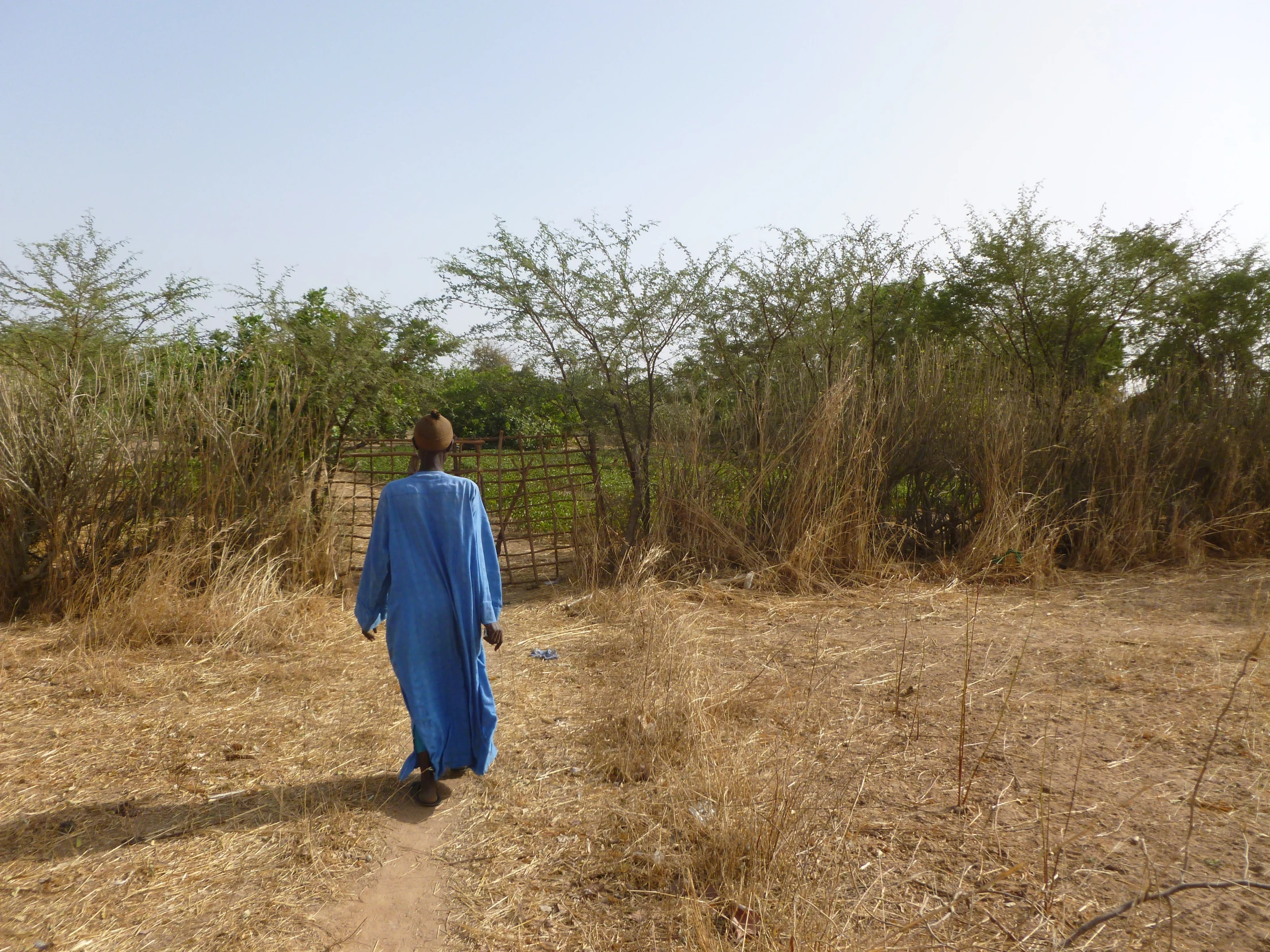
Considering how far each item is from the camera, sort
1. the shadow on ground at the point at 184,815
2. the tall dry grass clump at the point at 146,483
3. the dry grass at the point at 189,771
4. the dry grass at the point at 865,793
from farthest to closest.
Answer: the tall dry grass clump at the point at 146,483
the shadow on ground at the point at 184,815
the dry grass at the point at 189,771
the dry grass at the point at 865,793

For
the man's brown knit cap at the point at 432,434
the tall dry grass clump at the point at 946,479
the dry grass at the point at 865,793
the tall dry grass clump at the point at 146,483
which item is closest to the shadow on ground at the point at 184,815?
the dry grass at the point at 865,793

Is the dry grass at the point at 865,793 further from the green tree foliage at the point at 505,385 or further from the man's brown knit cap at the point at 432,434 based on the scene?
the green tree foliage at the point at 505,385

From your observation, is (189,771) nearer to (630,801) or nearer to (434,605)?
(434,605)

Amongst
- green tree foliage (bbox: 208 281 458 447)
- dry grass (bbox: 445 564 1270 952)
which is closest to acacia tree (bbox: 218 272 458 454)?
green tree foliage (bbox: 208 281 458 447)

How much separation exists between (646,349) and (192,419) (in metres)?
4.12

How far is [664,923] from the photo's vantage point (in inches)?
102

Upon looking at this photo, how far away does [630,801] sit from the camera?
3.40 metres

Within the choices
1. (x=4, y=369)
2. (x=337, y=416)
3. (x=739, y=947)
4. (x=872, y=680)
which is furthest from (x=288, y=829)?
(x=4, y=369)

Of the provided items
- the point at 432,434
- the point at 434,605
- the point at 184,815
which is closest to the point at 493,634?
the point at 434,605

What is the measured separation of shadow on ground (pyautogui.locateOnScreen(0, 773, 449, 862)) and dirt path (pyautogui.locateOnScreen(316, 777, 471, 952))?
0.11 m

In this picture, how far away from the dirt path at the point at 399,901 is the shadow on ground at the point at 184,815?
4.4 inches

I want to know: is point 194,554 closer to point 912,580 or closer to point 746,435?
point 746,435

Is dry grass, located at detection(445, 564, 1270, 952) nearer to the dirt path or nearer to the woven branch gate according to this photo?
the dirt path

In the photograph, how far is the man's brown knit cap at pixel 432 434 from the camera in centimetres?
342
